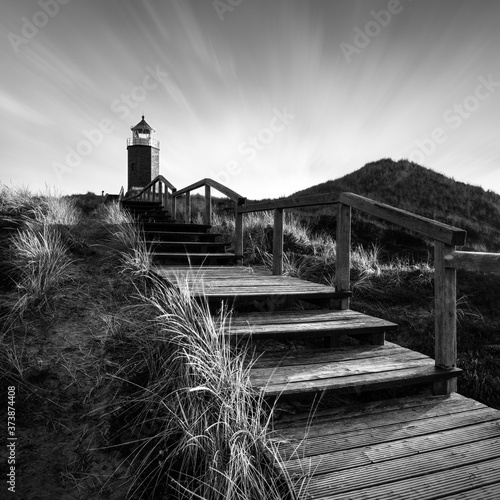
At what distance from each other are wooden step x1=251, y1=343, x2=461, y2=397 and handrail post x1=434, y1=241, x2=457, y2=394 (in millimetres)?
69

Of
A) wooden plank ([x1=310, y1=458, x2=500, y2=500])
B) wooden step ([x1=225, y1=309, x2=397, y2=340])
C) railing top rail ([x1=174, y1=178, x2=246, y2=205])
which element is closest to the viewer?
wooden plank ([x1=310, y1=458, x2=500, y2=500])

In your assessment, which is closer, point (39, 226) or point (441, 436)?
point (441, 436)

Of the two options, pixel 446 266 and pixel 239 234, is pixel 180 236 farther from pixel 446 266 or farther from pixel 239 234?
pixel 446 266

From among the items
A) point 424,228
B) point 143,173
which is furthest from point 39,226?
point 143,173

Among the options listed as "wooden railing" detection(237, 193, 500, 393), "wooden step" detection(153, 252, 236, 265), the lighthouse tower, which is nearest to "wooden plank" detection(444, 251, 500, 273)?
"wooden railing" detection(237, 193, 500, 393)

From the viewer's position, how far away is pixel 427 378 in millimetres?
2477

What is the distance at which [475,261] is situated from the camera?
231 centimetres

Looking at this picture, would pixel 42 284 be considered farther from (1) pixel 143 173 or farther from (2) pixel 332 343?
(1) pixel 143 173

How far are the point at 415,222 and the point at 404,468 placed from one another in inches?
67.0

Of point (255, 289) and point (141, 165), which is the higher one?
point (141, 165)

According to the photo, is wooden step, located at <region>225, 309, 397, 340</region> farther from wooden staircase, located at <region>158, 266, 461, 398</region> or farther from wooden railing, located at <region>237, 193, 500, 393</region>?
wooden railing, located at <region>237, 193, 500, 393</region>

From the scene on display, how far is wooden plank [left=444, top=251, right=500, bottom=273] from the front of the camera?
2.16m

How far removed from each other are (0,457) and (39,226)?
4.22 metres

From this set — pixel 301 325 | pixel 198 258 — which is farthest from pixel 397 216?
pixel 198 258
